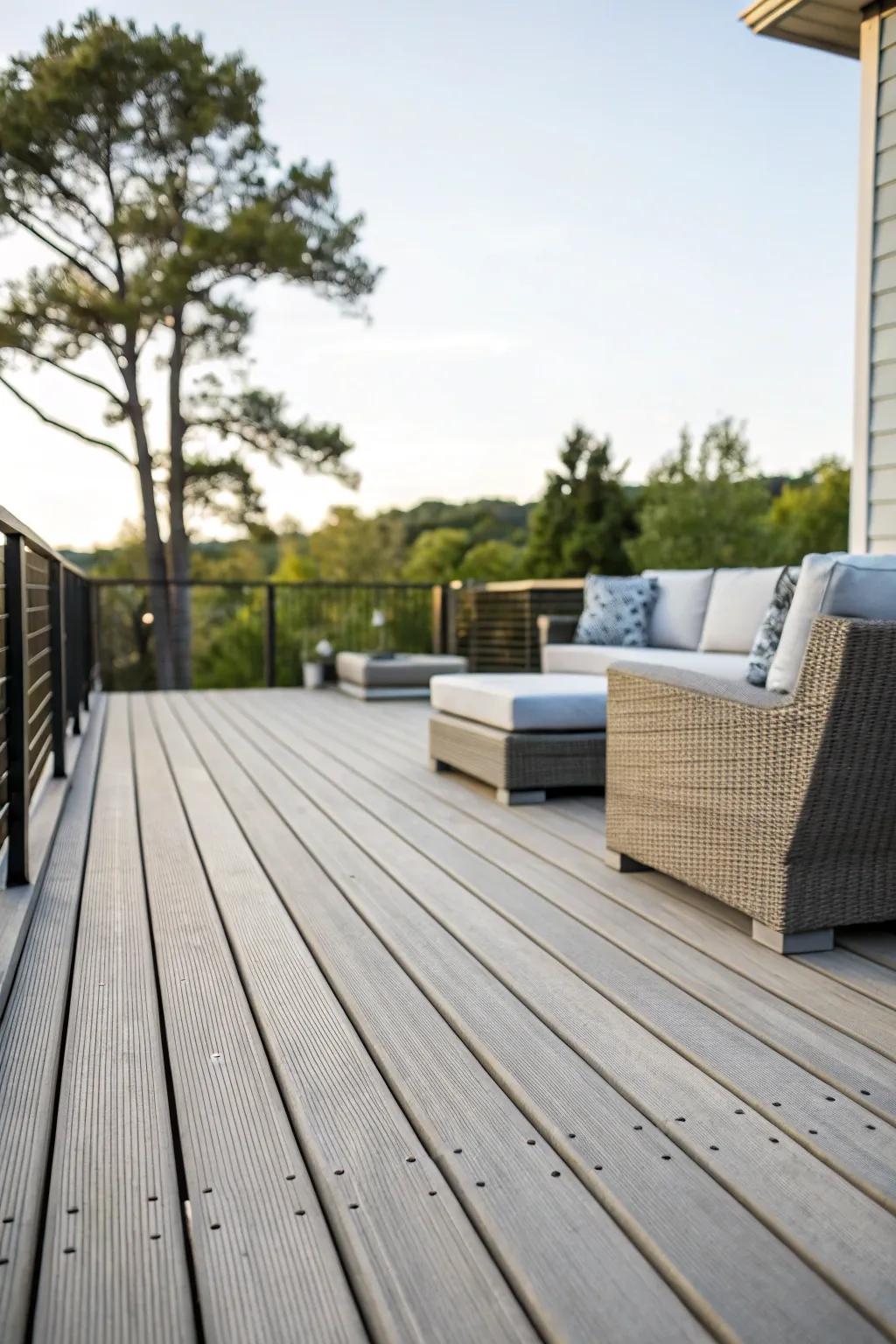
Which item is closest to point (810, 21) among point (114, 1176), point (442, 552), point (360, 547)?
point (114, 1176)

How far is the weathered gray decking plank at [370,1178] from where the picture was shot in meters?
1.05

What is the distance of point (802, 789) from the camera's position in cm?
206

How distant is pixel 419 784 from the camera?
13.8 feet

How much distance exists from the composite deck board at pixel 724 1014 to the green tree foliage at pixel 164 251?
1078cm

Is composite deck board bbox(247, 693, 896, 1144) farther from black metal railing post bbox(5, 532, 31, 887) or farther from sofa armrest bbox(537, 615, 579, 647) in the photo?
sofa armrest bbox(537, 615, 579, 647)

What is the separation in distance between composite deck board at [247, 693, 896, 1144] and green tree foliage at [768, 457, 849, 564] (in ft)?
102

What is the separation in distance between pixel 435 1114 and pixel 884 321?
11.3ft

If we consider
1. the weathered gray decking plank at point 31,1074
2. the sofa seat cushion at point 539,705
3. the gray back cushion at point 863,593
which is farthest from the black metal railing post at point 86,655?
the gray back cushion at point 863,593

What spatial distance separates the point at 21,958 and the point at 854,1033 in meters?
1.58

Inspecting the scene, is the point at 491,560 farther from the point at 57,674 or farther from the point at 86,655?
the point at 57,674

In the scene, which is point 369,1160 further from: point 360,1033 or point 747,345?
point 747,345

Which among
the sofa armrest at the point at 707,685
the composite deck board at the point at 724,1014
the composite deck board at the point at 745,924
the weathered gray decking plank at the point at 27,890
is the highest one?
the sofa armrest at the point at 707,685

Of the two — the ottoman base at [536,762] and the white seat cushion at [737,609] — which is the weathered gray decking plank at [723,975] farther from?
the white seat cushion at [737,609]

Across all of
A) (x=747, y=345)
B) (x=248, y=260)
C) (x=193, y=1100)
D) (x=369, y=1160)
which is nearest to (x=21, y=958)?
(x=193, y=1100)
